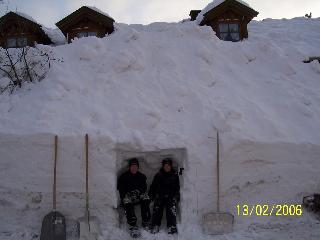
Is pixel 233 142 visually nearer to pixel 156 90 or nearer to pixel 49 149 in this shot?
pixel 156 90

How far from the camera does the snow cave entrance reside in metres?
8.02

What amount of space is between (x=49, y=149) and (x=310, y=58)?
8.78 metres

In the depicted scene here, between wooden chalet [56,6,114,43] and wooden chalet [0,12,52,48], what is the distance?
95 cm

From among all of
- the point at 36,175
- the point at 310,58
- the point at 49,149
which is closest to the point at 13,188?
the point at 36,175

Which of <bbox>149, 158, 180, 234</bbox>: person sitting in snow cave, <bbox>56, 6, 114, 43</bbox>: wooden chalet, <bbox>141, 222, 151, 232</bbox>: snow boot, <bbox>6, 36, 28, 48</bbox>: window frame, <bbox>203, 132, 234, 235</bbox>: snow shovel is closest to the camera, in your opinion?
<bbox>203, 132, 234, 235</bbox>: snow shovel

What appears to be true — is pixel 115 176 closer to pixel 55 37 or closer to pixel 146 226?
pixel 146 226

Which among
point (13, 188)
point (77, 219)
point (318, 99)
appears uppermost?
point (318, 99)

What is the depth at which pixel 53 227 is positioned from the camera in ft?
23.0

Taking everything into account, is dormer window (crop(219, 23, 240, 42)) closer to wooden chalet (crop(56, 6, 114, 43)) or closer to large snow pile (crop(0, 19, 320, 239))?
large snow pile (crop(0, 19, 320, 239))

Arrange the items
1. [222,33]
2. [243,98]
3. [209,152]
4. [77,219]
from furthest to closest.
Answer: [222,33]
[243,98]
[209,152]
[77,219]

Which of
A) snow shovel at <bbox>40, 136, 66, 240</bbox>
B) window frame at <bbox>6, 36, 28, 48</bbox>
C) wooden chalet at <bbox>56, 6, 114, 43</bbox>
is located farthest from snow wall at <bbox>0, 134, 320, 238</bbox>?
wooden chalet at <bbox>56, 6, 114, 43</bbox>

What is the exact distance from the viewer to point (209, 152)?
26.4 feet

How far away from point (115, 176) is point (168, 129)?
1.67m

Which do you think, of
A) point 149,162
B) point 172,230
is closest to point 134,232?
point 172,230
